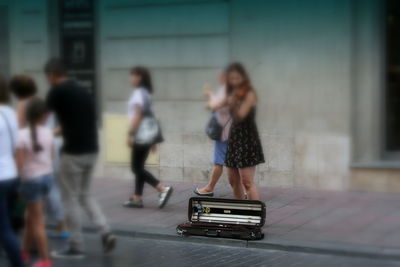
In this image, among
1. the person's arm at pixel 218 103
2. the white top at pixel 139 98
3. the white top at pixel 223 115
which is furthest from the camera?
the white top at pixel 139 98

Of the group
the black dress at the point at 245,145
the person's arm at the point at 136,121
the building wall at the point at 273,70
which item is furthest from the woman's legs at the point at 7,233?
the building wall at the point at 273,70

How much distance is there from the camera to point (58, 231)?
7.57 m

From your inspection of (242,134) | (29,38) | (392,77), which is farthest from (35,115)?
(29,38)

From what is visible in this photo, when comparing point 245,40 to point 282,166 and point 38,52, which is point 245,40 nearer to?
point 282,166

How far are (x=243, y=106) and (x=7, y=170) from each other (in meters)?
2.70

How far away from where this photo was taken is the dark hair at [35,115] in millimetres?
5977

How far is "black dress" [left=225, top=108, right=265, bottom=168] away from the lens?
746cm

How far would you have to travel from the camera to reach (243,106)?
7.32 metres

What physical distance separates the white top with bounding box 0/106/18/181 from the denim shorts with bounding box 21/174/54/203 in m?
0.41

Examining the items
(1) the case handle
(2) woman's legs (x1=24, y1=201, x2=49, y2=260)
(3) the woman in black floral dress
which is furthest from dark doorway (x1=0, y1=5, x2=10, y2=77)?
(2) woman's legs (x1=24, y1=201, x2=49, y2=260)

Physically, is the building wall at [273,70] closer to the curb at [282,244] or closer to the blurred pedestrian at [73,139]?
the curb at [282,244]

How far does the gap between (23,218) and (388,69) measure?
5486mm

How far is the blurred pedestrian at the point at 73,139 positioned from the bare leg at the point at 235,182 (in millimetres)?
1705

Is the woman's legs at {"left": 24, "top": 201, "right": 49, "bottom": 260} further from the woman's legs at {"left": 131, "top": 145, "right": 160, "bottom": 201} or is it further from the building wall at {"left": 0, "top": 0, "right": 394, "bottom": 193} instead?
the building wall at {"left": 0, "top": 0, "right": 394, "bottom": 193}
